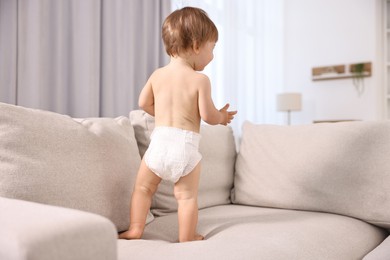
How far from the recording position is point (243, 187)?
183cm

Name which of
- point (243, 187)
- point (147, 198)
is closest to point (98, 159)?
point (147, 198)

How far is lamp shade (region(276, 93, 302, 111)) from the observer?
15.2 ft

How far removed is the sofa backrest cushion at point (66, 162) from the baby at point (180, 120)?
0.25 ft

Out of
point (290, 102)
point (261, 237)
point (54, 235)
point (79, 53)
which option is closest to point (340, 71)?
point (290, 102)

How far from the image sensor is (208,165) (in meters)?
1.80

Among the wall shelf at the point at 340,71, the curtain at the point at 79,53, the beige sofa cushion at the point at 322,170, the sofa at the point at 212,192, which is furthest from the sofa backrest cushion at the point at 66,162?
the wall shelf at the point at 340,71

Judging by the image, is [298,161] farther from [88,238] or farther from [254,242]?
[88,238]

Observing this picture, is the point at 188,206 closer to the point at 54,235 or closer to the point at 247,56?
the point at 54,235

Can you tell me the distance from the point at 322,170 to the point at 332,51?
3738mm

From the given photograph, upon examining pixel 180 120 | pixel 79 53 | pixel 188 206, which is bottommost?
pixel 188 206

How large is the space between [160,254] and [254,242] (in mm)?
291

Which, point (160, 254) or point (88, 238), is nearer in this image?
point (88, 238)

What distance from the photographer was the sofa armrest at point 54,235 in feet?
1.69

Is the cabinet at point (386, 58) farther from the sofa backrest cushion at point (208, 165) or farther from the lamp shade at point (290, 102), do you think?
the sofa backrest cushion at point (208, 165)
